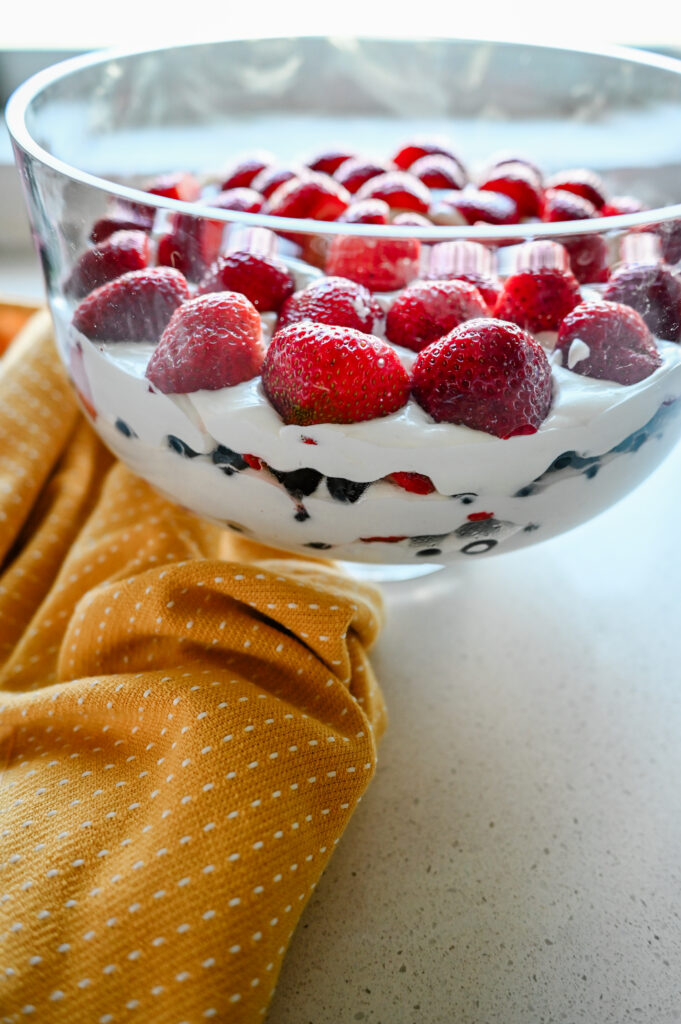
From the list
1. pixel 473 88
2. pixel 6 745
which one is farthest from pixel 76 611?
pixel 473 88

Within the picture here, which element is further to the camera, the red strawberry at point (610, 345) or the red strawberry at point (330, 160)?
the red strawberry at point (330, 160)

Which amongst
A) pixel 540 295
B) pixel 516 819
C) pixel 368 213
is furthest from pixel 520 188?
pixel 516 819

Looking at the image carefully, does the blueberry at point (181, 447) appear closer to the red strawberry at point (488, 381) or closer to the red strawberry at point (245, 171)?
the red strawberry at point (488, 381)

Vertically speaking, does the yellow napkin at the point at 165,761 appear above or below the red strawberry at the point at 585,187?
below

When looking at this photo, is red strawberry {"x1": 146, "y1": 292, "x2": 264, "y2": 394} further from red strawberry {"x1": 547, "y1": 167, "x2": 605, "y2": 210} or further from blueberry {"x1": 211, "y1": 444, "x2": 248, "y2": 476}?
red strawberry {"x1": 547, "y1": 167, "x2": 605, "y2": 210}

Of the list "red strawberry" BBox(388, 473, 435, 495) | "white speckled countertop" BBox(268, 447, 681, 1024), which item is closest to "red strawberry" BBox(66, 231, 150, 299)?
"red strawberry" BBox(388, 473, 435, 495)

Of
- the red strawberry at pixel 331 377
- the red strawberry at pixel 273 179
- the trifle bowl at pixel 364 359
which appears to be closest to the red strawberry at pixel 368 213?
the trifle bowl at pixel 364 359

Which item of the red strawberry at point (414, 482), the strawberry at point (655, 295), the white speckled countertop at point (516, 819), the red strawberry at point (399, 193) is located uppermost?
the strawberry at point (655, 295)
